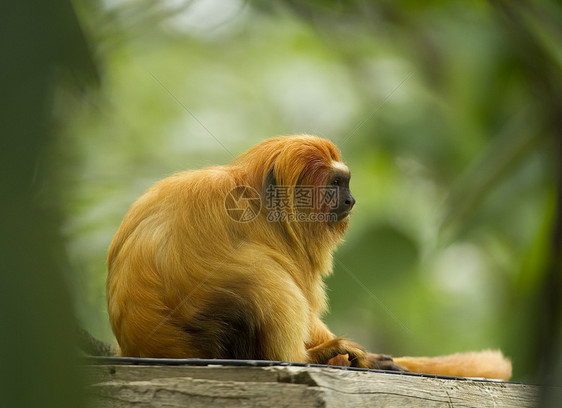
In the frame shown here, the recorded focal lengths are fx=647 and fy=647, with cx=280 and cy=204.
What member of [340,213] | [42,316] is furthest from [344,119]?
[42,316]

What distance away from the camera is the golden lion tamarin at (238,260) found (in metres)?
1.39

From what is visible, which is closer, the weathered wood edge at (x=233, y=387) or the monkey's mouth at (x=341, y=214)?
the weathered wood edge at (x=233, y=387)

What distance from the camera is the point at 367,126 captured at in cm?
359

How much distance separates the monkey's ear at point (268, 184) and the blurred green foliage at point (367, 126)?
25.0 inches

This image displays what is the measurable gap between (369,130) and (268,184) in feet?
7.00

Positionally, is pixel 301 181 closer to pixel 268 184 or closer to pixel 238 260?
pixel 268 184

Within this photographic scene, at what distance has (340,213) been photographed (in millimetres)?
1669

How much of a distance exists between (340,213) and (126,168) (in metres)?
1.58

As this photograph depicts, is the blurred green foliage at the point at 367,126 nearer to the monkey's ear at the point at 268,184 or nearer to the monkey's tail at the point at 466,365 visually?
the monkey's tail at the point at 466,365

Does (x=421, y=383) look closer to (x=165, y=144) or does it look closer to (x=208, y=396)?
(x=208, y=396)

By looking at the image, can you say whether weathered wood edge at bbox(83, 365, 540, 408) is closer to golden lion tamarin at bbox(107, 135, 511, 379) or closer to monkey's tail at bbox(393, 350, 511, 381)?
golden lion tamarin at bbox(107, 135, 511, 379)

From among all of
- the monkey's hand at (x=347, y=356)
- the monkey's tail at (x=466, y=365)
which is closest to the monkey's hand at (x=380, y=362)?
the monkey's hand at (x=347, y=356)

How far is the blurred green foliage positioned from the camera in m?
2.50

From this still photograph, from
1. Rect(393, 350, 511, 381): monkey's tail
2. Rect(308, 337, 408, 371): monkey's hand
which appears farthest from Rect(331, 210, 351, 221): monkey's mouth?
Rect(393, 350, 511, 381): monkey's tail
